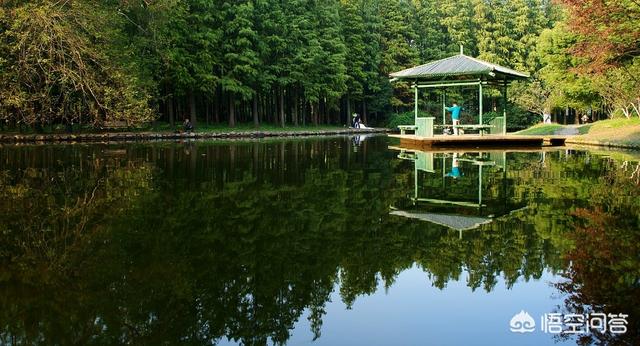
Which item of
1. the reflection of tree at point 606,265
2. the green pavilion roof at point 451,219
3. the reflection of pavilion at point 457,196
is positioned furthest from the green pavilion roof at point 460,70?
the green pavilion roof at point 451,219

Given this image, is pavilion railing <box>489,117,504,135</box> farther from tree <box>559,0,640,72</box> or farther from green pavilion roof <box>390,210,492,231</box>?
green pavilion roof <box>390,210,492,231</box>

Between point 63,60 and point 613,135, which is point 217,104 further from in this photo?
point 63,60

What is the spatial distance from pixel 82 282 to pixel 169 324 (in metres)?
1.20

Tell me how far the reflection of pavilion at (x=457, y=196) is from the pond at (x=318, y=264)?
2.1 inches

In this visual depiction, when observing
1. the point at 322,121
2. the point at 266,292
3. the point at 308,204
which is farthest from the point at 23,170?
the point at 322,121

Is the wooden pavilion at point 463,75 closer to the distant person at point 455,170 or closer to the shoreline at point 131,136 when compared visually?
the distant person at point 455,170

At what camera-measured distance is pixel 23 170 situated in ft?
44.1

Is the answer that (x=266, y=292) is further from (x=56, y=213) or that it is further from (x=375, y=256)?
(x=56, y=213)

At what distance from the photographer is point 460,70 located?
22.6 m

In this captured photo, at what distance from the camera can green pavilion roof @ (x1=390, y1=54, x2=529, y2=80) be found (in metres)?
22.4

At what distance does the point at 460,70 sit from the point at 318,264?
18806mm

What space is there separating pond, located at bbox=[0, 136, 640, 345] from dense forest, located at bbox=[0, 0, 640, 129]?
6.55 m

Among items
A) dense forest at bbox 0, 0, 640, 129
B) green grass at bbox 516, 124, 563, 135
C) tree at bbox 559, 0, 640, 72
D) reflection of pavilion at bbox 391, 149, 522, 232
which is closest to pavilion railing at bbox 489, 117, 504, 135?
dense forest at bbox 0, 0, 640, 129

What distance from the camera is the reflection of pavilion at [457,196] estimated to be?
739cm
